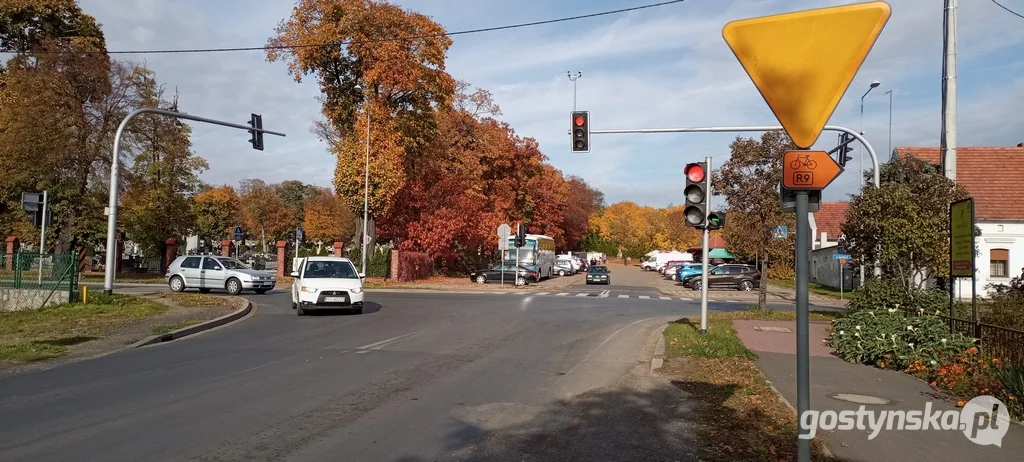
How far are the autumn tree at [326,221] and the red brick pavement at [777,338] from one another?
6878 cm

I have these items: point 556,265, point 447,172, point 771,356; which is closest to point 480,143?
point 447,172

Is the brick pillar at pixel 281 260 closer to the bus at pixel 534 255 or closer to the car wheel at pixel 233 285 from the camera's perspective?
the bus at pixel 534 255

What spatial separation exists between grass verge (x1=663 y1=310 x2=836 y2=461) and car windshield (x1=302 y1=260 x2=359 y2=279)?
32.5ft

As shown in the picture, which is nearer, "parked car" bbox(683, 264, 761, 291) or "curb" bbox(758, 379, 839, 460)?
"curb" bbox(758, 379, 839, 460)

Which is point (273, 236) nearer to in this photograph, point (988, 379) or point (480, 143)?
point (480, 143)

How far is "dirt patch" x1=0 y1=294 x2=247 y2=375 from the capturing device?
449 inches

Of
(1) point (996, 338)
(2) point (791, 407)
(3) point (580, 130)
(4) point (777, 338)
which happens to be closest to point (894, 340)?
(1) point (996, 338)

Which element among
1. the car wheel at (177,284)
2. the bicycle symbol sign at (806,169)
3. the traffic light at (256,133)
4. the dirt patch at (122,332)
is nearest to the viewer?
the bicycle symbol sign at (806,169)

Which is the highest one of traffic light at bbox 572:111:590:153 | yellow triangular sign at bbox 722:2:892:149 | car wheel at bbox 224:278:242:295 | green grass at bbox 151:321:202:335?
traffic light at bbox 572:111:590:153

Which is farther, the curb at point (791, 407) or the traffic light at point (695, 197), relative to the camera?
the traffic light at point (695, 197)

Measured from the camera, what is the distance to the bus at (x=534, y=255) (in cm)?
4764

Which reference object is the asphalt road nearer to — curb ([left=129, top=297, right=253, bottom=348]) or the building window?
curb ([left=129, top=297, right=253, bottom=348])

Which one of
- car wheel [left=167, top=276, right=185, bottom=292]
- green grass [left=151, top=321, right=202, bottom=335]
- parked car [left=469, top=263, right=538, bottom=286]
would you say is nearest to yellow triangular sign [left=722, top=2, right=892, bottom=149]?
green grass [left=151, top=321, right=202, bottom=335]

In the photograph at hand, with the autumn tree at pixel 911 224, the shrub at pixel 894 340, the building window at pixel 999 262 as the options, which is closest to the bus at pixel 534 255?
the building window at pixel 999 262
